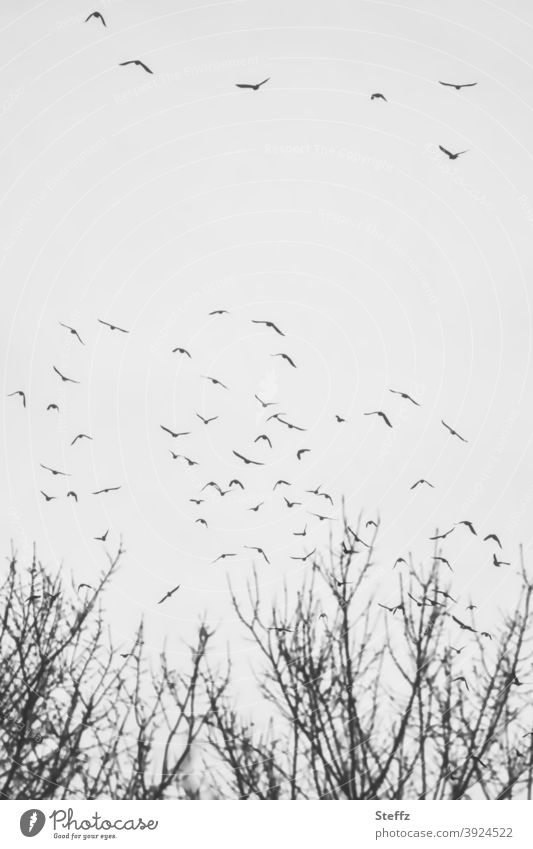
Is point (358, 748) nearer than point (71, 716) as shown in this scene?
Yes

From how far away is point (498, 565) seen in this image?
10625mm

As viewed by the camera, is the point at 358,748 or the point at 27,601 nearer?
the point at 358,748

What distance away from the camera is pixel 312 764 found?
11.1 metres

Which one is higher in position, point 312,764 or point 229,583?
point 229,583

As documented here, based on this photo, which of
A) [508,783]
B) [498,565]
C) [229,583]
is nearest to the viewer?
[498,565]
